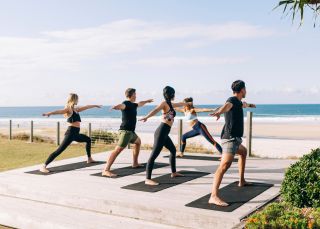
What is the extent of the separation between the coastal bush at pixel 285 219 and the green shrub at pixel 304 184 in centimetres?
→ 15

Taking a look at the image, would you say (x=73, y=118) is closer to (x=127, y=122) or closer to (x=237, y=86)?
(x=127, y=122)

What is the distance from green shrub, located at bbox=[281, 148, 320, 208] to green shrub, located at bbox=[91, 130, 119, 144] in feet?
40.2

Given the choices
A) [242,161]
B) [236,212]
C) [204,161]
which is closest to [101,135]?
[204,161]

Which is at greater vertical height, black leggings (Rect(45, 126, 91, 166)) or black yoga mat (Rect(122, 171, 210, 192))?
black leggings (Rect(45, 126, 91, 166))

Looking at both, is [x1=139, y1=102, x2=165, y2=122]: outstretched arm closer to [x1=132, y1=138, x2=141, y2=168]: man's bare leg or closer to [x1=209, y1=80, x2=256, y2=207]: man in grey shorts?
[x1=209, y1=80, x2=256, y2=207]: man in grey shorts

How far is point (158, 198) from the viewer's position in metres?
6.32

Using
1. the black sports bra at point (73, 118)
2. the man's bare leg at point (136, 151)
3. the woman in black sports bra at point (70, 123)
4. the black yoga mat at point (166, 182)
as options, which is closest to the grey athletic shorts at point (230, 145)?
the black yoga mat at point (166, 182)

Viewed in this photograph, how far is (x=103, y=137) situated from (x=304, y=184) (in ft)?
41.3

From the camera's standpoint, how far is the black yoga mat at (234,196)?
5.77m

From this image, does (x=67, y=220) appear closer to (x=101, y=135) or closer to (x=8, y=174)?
(x=8, y=174)

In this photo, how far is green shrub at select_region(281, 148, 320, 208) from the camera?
5168mm

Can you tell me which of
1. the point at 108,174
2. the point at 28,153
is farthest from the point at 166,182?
the point at 28,153

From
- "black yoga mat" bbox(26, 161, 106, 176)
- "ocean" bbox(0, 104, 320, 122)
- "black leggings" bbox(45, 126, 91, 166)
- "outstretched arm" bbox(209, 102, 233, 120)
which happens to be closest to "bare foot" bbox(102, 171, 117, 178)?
"black leggings" bbox(45, 126, 91, 166)

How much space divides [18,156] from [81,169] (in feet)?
17.2
